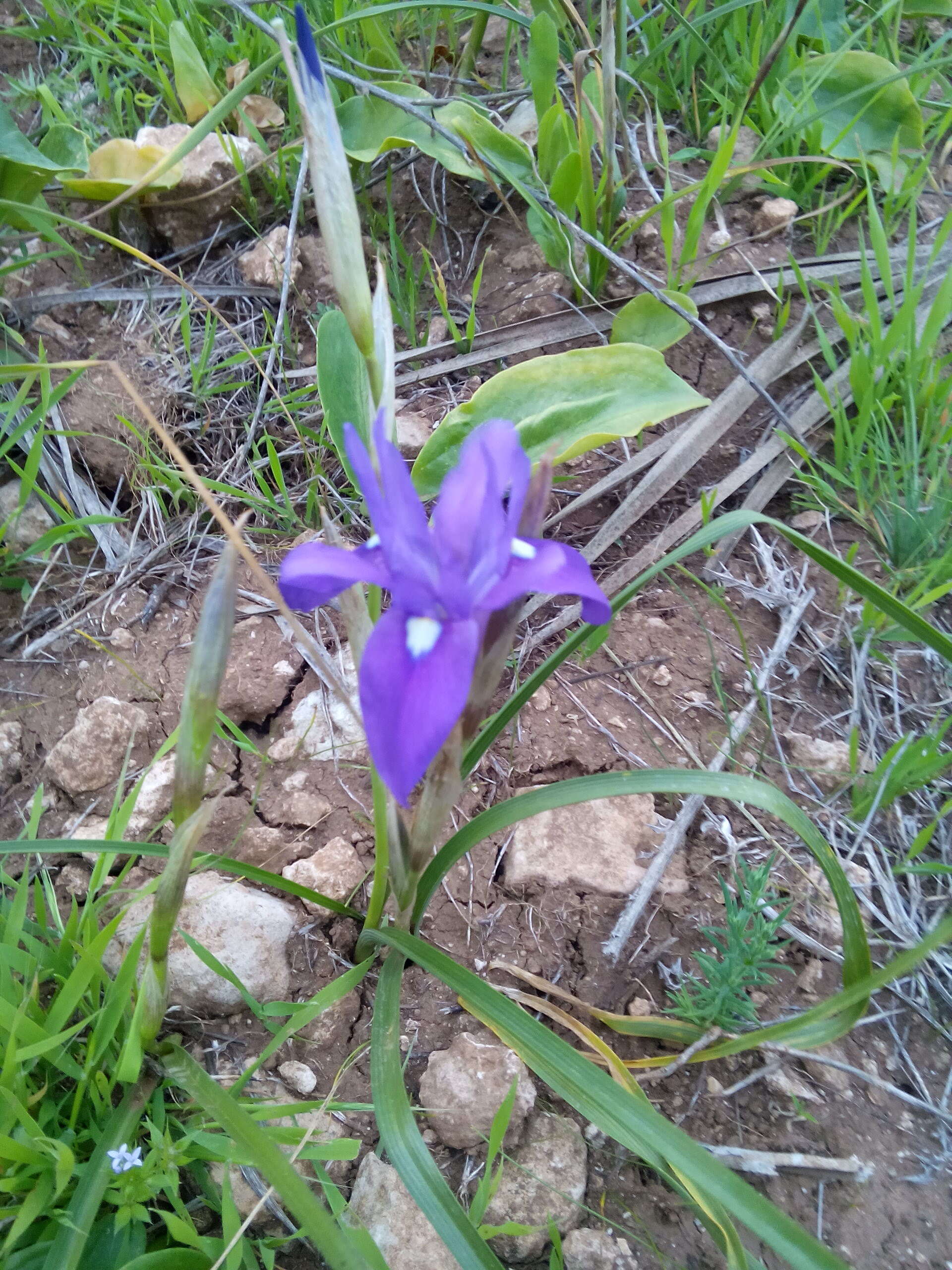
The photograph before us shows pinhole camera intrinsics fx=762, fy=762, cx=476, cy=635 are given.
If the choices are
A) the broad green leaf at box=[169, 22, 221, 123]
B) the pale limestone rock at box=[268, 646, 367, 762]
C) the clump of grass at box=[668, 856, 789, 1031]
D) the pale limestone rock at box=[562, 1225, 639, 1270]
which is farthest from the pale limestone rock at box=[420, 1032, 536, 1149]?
the broad green leaf at box=[169, 22, 221, 123]

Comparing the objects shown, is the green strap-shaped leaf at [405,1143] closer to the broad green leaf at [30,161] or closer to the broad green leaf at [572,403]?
the broad green leaf at [572,403]

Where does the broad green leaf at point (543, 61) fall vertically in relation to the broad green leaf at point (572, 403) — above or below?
above

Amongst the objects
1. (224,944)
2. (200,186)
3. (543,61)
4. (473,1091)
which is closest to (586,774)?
(473,1091)

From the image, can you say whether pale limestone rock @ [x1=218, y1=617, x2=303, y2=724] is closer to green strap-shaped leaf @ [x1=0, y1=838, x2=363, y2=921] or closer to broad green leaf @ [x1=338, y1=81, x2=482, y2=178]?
green strap-shaped leaf @ [x1=0, y1=838, x2=363, y2=921]

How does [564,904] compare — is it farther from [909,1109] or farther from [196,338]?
[196,338]

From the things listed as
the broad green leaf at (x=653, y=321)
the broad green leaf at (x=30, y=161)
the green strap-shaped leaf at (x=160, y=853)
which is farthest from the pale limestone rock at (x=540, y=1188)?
the broad green leaf at (x=30, y=161)

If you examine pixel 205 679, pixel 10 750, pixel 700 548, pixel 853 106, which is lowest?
pixel 10 750

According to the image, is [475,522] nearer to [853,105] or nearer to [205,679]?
[205,679]
